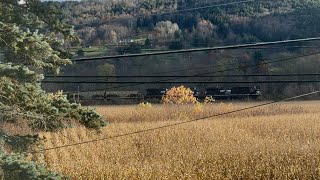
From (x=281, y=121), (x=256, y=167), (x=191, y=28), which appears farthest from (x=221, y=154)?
(x=191, y=28)

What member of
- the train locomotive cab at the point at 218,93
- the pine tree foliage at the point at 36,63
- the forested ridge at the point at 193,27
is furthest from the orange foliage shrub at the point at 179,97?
the pine tree foliage at the point at 36,63

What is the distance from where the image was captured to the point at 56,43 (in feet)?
24.9

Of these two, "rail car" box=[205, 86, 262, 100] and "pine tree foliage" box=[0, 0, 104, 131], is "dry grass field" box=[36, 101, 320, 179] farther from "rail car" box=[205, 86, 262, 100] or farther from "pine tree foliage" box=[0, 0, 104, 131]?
"rail car" box=[205, 86, 262, 100]

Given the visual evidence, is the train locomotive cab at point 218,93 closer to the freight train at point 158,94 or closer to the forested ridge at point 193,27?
the freight train at point 158,94

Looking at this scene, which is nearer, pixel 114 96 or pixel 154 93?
pixel 114 96

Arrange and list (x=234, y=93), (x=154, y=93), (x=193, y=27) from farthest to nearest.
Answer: (x=154, y=93)
(x=234, y=93)
(x=193, y=27)

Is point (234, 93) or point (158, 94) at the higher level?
point (234, 93)

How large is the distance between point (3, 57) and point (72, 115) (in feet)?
5.59

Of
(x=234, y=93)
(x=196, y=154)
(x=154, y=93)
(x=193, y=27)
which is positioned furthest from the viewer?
(x=154, y=93)

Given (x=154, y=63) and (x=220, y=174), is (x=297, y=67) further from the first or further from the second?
(x=220, y=174)

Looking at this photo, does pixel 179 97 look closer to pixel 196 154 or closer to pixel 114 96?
pixel 114 96

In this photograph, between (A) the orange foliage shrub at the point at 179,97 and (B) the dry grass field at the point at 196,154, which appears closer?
(B) the dry grass field at the point at 196,154

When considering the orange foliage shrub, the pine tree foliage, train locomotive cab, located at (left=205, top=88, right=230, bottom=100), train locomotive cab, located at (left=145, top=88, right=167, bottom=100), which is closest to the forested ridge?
train locomotive cab, located at (left=145, top=88, right=167, bottom=100)

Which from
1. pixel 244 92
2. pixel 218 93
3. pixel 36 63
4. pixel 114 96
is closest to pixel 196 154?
pixel 36 63
